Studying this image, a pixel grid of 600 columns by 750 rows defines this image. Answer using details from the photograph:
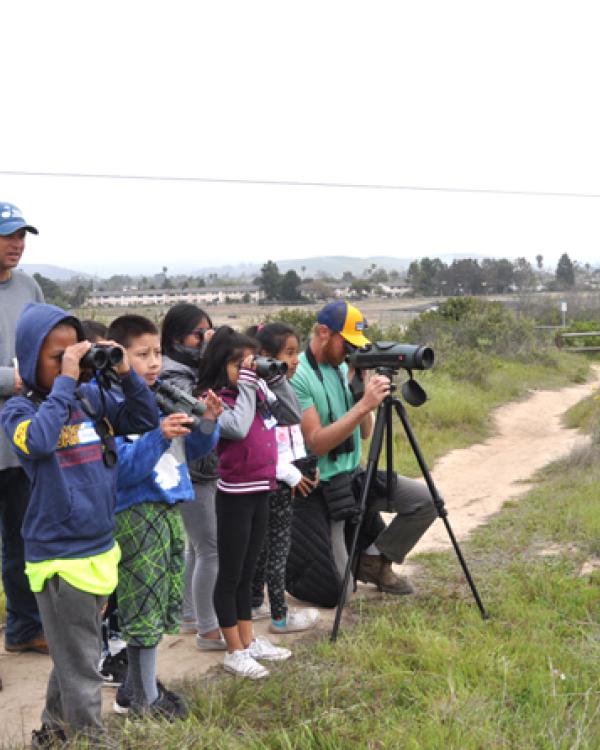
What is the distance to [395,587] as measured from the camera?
175 inches

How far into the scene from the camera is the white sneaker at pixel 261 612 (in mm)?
4286

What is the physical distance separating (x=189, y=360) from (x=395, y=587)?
1607 millimetres

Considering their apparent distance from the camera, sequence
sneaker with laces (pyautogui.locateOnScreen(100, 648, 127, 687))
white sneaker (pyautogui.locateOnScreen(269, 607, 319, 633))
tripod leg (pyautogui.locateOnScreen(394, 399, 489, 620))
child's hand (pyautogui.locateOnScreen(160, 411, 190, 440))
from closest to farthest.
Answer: child's hand (pyautogui.locateOnScreen(160, 411, 190, 440))
sneaker with laces (pyautogui.locateOnScreen(100, 648, 127, 687))
tripod leg (pyautogui.locateOnScreen(394, 399, 489, 620))
white sneaker (pyautogui.locateOnScreen(269, 607, 319, 633))

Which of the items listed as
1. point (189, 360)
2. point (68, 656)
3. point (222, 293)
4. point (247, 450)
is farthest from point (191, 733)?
point (222, 293)

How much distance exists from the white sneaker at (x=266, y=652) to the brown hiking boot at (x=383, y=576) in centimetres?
89

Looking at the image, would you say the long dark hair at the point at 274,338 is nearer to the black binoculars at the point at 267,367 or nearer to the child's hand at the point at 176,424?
the black binoculars at the point at 267,367

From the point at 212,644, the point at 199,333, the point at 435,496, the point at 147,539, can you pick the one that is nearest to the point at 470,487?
the point at 435,496

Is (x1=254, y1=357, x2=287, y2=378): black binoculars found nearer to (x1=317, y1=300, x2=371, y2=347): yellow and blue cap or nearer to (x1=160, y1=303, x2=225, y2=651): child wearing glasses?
(x1=160, y1=303, x2=225, y2=651): child wearing glasses

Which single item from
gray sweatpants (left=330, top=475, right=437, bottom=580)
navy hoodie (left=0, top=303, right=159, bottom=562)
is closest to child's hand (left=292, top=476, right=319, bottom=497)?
gray sweatpants (left=330, top=475, right=437, bottom=580)

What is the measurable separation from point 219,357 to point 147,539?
859 millimetres

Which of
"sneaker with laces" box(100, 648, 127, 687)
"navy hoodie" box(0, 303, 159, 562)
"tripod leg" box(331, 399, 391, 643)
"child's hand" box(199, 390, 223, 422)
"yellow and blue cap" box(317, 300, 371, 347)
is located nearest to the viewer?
"navy hoodie" box(0, 303, 159, 562)

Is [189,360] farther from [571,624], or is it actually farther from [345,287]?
[345,287]

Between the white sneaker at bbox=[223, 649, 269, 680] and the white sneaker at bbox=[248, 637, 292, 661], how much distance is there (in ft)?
0.28

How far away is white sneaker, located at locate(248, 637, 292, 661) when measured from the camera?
364cm
